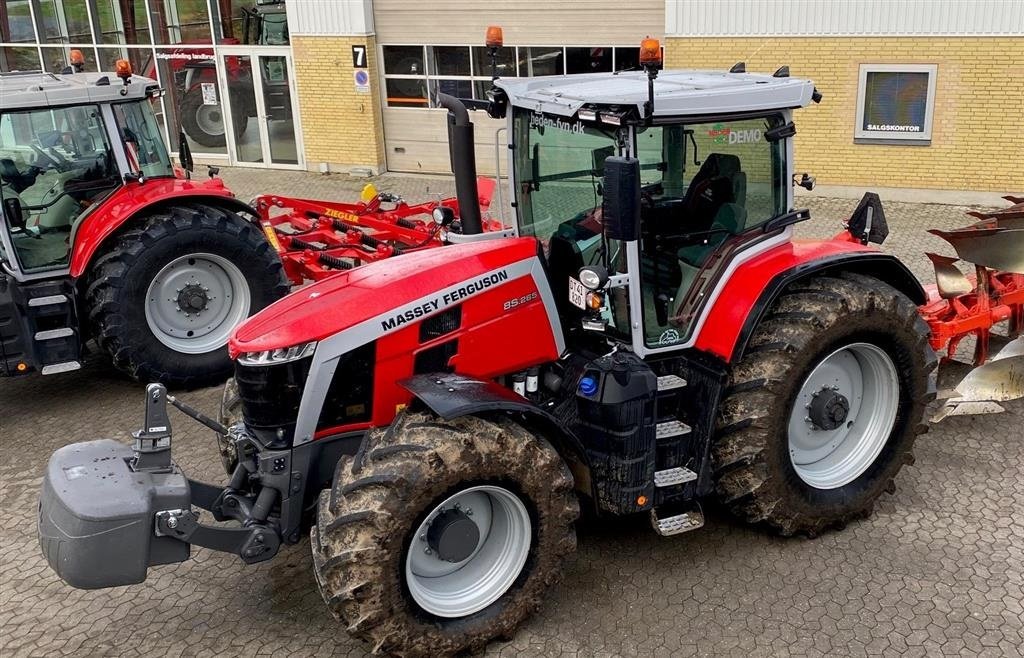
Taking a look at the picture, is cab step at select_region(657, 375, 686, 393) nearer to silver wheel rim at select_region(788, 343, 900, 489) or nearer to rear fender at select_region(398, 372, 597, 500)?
rear fender at select_region(398, 372, 597, 500)

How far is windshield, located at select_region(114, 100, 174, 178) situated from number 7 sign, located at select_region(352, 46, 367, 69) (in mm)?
7864

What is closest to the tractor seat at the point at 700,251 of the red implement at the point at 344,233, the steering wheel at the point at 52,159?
the red implement at the point at 344,233

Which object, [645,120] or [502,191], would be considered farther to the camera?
[502,191]

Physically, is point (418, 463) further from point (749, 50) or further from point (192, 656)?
point (749, 50)

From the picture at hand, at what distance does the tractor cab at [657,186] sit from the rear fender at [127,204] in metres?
3.67

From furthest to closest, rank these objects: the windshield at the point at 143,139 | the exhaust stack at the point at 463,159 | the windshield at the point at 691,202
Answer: the windshield at the point at 143,139
the exhaust stack at the point at 463,159
the windshield at the point at 691,202

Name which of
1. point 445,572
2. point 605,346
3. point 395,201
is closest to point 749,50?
point 395,201

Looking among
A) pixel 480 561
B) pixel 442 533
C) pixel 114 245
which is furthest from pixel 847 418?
pixel 114 245

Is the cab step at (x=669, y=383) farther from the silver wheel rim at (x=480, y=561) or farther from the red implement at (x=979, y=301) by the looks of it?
the red implement at (x=979, y=301)

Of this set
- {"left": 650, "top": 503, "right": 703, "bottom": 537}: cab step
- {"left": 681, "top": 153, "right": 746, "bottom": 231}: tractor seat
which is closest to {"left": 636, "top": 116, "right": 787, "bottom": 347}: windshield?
{"left": 681, "top": 153, "right": 746, "bottom": 231}: tractor seat

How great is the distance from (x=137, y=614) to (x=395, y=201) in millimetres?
5464

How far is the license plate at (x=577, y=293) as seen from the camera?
4540 millimetres

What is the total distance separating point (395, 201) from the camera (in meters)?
9.48

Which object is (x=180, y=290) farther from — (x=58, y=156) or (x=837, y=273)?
(x=837, y=273)
